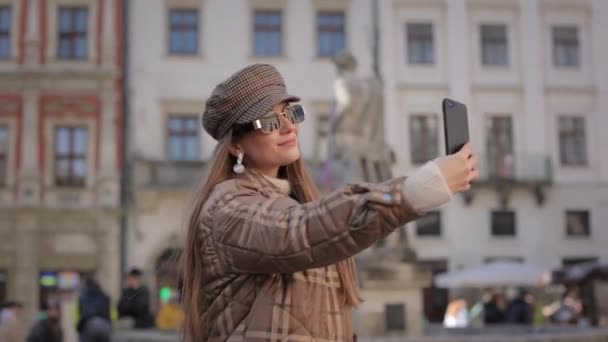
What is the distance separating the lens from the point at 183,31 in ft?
80.6

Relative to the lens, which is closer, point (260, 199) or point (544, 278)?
point (260, 199)

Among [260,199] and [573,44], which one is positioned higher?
[573,44]

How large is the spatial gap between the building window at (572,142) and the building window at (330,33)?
22.8 ft

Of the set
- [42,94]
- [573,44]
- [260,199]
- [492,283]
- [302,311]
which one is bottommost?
[492,283]

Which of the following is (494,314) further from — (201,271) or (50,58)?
(50,58)

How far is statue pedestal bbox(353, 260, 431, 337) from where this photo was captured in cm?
900

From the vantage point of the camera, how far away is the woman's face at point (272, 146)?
2045 millimetres

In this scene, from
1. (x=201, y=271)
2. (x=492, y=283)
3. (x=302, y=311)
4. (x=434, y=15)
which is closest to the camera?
(x=302, y=311)

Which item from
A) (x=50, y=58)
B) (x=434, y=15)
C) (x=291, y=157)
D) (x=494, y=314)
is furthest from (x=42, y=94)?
(x=291, y=157)

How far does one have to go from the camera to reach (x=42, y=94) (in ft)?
78.2

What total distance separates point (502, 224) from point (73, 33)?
1339 centimetres

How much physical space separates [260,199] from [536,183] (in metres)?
23.5

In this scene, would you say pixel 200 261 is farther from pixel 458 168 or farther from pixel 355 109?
pixel 355 109

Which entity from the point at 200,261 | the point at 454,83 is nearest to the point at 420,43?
the point at 454,83
